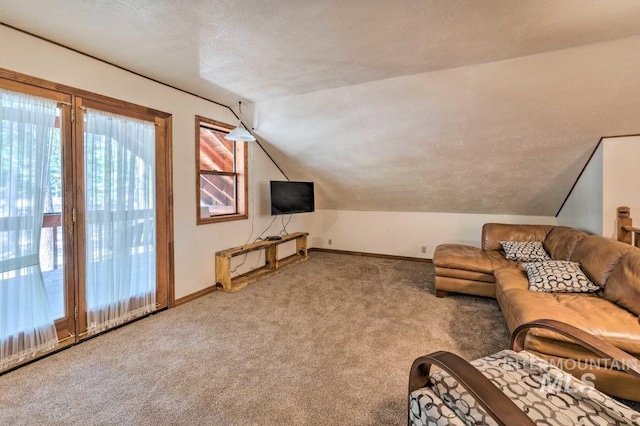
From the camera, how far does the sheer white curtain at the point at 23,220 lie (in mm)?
2002

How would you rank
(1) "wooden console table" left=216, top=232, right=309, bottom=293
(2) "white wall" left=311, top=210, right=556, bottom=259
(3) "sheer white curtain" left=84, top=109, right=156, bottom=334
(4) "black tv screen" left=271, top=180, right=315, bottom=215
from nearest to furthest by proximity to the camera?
(3) "sheer white curtain" left=84, top=109, right=156, bottom=334
(1) "wooden console table" left=216, top=232, right=309, bottom=293
(4) "black tv screen" left=271, top=180, right=315, bottom=215
(2) "white wall" left=311, top=210, right=556, bottom=259

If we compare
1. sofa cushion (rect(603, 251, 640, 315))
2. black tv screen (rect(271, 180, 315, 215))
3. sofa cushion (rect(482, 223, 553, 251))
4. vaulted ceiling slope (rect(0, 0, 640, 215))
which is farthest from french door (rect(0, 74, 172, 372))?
sofa cushion (rect(482, 223, 553, 251))

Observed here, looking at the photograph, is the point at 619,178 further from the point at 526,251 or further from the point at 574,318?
the point at 574,318

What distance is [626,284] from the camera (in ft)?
6.50

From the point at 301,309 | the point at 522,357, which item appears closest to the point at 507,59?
the point at 522,357

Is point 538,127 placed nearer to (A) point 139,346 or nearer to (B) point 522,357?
(B) point 522,357

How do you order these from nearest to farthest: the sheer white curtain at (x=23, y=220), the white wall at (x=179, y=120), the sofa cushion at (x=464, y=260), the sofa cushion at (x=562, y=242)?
the sheer white curtain at (x=23, y=220) → the white wall at (x=179, y=120) → the sofa cushion at (x=562, y=242) → the sofa cushion at (x=464, y=260)

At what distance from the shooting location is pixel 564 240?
124 inches

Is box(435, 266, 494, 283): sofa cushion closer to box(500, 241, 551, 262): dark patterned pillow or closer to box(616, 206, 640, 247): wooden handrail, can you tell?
box(500, 241, 551, 262): dark patterned pillow

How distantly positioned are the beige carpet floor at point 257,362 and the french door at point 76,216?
0.84ft

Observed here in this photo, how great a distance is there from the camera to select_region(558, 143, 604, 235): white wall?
317 centimetres

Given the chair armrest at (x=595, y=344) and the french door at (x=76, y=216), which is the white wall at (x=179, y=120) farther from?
the chair armrest at (x=595, y=344)

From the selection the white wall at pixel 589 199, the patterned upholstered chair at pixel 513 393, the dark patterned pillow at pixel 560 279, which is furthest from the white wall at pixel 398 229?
the patterned upholstered chair at pixel 513 393

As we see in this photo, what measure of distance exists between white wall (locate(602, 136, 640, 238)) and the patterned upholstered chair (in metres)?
2.58
